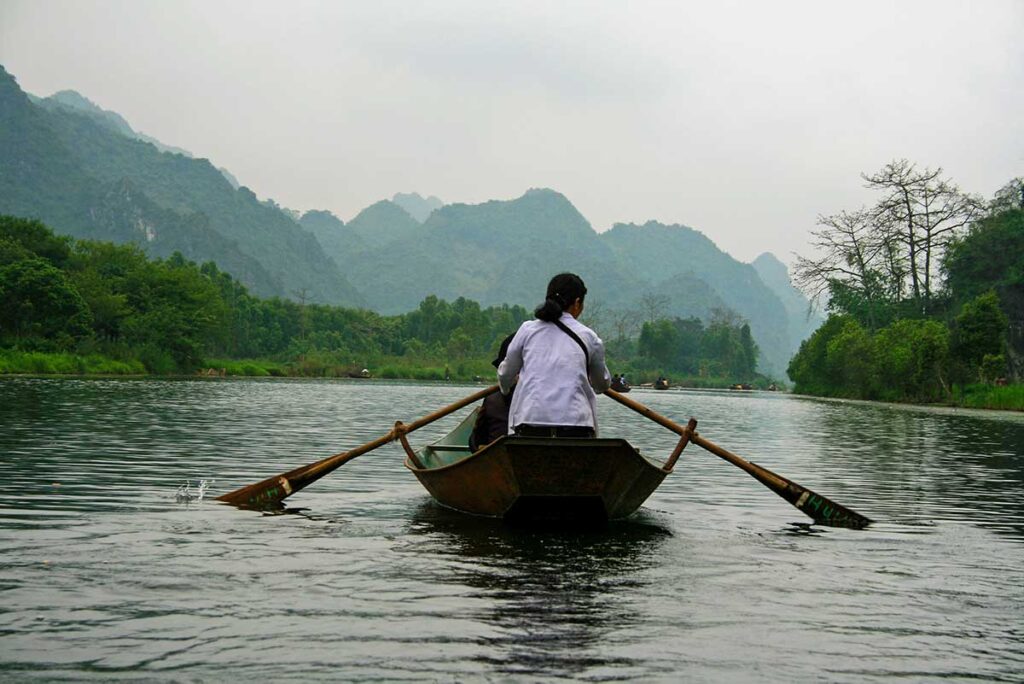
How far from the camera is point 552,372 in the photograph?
8.02m

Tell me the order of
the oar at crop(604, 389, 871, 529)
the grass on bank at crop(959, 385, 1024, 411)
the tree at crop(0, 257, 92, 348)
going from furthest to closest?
1. the tree at crop(0, 257, 92, 348)
2. the grass on bank at crop(959, 385, 1024, 411)
3. the oar at crop(604, 389, 871, 529)

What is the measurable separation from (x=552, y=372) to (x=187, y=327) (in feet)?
207

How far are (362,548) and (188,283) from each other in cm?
6845

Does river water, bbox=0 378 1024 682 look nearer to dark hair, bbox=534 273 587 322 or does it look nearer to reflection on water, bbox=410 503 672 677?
reflection on water, bbox=410 503 672 677

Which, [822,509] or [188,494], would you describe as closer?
[822,509]

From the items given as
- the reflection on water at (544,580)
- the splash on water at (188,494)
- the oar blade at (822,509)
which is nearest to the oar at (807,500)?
the oar blade at (822,509)

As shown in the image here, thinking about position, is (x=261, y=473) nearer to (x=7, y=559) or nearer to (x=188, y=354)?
(x=7, y=559)

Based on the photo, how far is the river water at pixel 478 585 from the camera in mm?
4438

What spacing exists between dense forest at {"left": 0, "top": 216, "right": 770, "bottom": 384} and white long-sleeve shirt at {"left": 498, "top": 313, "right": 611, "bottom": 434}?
44.6 meters

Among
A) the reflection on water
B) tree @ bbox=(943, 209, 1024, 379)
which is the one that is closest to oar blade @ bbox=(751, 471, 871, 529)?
the reflection on water

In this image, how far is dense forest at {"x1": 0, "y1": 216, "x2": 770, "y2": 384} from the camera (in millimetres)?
54219

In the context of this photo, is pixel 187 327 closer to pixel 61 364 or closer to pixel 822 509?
pixel 61 364

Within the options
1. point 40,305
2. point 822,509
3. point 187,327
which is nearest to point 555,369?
point 822,509

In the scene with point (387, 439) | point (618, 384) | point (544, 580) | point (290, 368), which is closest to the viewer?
point (544, 580)
